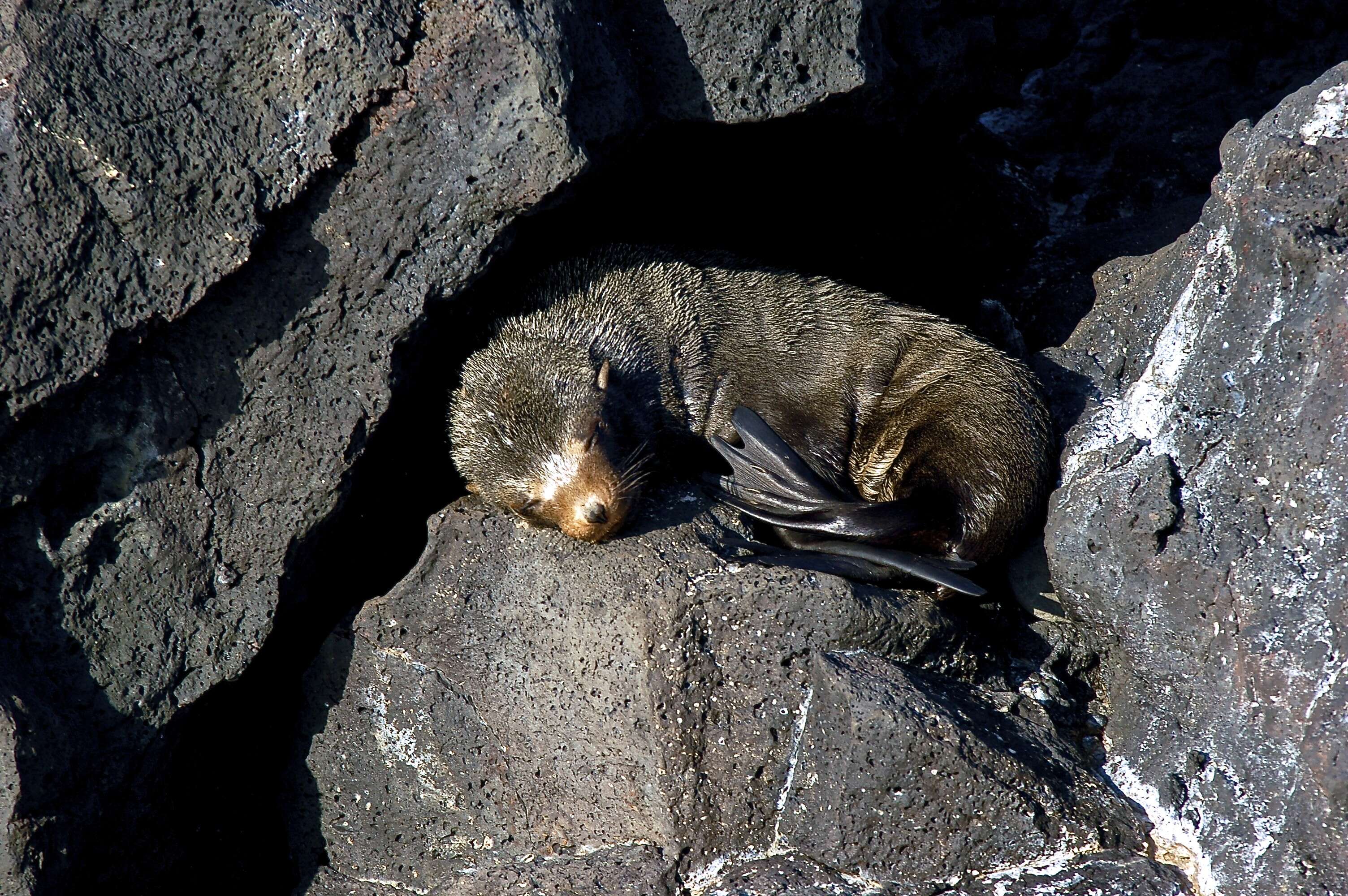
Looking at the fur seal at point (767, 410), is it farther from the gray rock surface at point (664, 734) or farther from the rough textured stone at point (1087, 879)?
the rough textured stone at point (1087, 879)

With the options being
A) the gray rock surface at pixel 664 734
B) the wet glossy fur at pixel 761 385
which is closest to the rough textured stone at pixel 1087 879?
the gray rock surface at pixel 664 734

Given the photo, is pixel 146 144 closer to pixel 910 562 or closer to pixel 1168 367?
pixel 910 562

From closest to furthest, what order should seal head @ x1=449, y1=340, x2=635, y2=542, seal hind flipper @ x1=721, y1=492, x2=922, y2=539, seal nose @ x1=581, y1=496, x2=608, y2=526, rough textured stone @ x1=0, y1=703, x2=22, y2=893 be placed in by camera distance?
rough textured stone @ x1=0, y1=703, x2=22, y2=893 < seal nose @ x1=581, y1=496, x2=608, y2=526 < seal head @ x1=449, y1=340, x2=635, y2=542 < seal hind flipper @ x1=721, y1=492, x2=922, y2=539

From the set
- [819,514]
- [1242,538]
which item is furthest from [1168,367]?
[819,514]

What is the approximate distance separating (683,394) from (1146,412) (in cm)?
186

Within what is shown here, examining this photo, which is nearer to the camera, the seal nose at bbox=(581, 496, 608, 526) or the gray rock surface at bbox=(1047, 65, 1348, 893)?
the gray rock surface at bbox=(1047, 65, 1348, 893)

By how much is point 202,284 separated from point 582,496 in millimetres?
1431

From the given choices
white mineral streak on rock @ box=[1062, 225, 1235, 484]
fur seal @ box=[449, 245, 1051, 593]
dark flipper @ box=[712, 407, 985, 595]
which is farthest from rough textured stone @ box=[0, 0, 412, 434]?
white mineral streak on rock @ box=[1062, 225, 1235, 484]

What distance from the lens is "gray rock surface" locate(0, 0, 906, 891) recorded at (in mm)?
3549

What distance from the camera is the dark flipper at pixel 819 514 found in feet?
13.7

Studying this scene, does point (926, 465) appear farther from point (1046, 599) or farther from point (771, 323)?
point (771, 323)

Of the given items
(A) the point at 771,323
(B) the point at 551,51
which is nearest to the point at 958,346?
(A) the point at 771,323

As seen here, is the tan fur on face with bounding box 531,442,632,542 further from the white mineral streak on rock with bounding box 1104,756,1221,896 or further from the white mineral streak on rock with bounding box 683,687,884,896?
the white mineral streak on rock with bounding box 1104,756,1221,896

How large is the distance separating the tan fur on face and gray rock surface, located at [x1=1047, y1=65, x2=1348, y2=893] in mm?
1541
